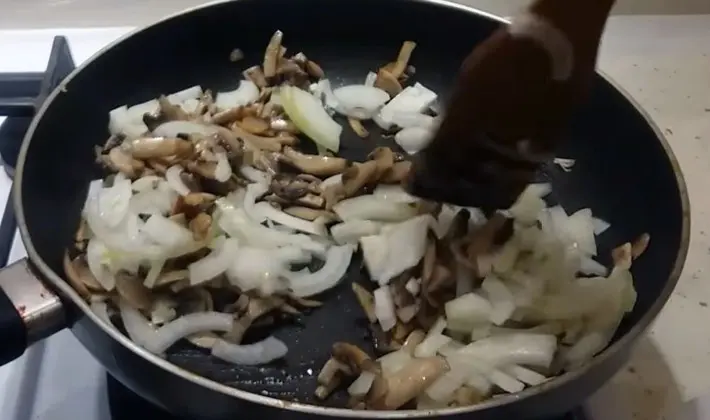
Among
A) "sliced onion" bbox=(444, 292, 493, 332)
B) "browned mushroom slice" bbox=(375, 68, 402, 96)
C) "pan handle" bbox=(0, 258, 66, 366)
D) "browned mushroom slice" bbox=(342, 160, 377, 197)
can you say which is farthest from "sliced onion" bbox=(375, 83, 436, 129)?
"pan handle" bbox=(0, 258, 66, 366)

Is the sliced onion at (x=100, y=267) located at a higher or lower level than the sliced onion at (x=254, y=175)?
lower

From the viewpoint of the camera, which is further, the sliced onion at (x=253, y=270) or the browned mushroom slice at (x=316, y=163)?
the browned mushroom slice at (x=316, y=163)

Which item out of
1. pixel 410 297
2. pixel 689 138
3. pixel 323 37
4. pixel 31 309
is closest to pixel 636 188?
pixel 689 138

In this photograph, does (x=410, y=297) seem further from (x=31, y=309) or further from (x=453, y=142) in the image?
(x=31, y=309)

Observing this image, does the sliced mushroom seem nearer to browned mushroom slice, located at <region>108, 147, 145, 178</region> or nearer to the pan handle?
browned mushroom slice, located at <region>108, 147, 145, 178</region>

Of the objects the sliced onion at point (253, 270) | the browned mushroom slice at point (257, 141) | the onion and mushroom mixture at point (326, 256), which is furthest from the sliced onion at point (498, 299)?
the browned mushroom slice at point (257, 141)

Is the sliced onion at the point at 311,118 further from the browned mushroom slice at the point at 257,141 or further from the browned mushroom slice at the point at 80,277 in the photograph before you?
the browned mushroom slice at the point at 80,277
